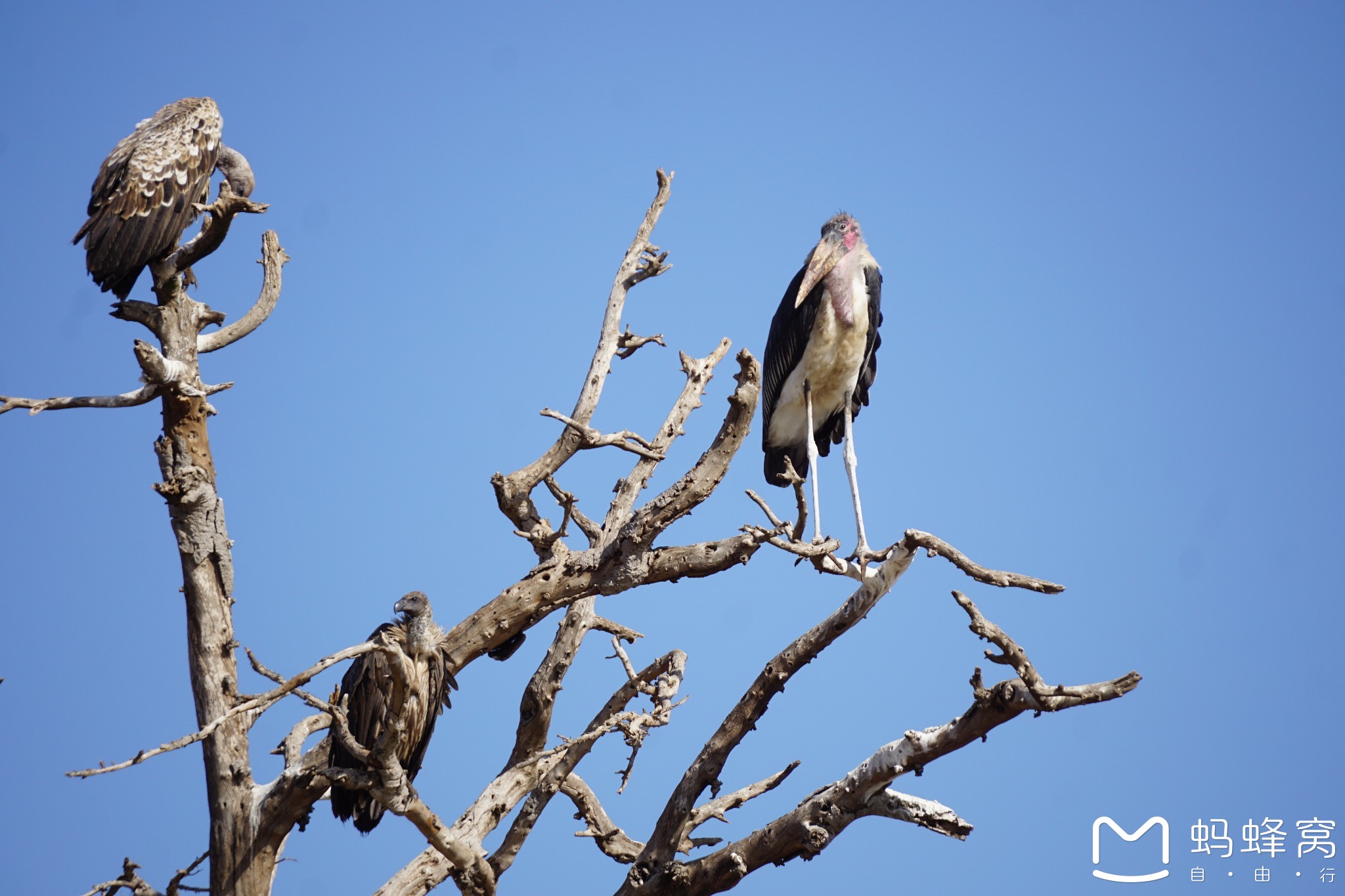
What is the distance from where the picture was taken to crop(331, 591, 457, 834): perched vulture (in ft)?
17.4

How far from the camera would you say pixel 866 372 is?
25.2ft

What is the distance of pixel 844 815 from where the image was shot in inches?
216

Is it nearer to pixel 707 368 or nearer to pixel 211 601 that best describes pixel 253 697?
pixel 211 601

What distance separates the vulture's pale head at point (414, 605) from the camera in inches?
207

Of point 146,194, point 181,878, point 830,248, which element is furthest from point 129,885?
point 830,248

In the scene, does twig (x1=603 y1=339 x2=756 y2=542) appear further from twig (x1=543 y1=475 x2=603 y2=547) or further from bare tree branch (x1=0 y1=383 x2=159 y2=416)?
bare tree branch (x1=0 y1=383 x2=159 y2=416)

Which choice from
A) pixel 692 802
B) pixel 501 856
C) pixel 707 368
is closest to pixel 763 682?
pixel 692 802

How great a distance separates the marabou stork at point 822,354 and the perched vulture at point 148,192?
3.64 meters

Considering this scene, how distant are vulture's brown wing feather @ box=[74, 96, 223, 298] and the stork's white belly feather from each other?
3.73m

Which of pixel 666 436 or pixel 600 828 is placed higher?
pixel 666 436

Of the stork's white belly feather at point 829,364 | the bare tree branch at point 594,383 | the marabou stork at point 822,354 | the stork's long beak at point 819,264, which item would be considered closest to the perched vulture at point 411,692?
the bare tree branch at point 594,383

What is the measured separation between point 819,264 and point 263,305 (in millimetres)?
3445

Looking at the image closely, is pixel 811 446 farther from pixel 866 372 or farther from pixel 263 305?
pixel 263 305

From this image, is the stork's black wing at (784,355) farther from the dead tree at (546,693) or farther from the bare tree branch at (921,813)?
the bare tree branch at (921,813)
